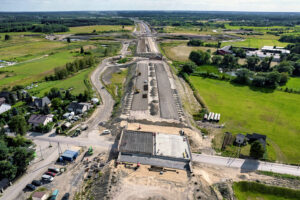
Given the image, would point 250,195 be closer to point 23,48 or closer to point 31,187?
point 31,187

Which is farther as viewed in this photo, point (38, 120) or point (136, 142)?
point (38, 120)

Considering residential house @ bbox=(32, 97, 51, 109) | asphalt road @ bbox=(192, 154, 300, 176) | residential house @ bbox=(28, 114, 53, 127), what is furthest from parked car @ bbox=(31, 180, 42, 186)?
asphalt road @ bbox=(192, 154, 300, 176)

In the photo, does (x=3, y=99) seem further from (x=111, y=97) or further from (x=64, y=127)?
(x=111, y=97)

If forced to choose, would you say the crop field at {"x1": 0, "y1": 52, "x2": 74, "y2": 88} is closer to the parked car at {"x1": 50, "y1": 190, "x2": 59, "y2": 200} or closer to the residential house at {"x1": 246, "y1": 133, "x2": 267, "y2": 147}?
the parked car at {"x1": 50, "y1": 190, "x2": 59, "y2": 200}

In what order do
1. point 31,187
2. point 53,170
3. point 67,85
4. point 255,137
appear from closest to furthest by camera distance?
point 31,187, point 53,170, point 255,137, point 67,85

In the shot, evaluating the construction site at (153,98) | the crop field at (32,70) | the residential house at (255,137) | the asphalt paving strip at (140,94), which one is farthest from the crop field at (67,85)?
the residential house at (255,137)

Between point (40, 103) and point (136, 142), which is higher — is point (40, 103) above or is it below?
above

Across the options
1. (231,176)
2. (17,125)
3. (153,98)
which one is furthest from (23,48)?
(231,176)
